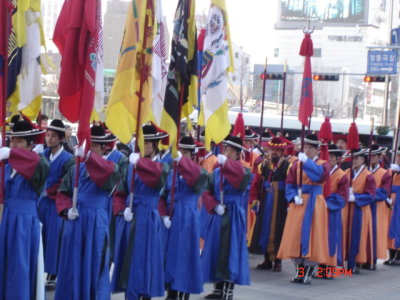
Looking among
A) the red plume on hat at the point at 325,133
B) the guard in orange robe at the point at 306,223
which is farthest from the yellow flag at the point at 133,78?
the red plume on hat at the point at 325,133

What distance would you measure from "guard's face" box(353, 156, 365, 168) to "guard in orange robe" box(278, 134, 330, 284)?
5.18ft

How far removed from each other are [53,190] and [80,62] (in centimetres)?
190

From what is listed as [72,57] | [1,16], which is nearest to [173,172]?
[72,57]

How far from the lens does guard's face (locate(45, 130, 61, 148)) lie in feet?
31.9

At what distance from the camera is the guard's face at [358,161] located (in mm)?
13766

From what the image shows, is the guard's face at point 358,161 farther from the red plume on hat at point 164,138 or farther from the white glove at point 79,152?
the white glove at point 79,152

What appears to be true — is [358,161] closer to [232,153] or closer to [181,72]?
[232,153]

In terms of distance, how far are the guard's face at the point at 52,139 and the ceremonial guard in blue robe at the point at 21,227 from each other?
1.55 meters

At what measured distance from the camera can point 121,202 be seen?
9281mm

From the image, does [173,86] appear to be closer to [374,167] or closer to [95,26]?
[95,26]

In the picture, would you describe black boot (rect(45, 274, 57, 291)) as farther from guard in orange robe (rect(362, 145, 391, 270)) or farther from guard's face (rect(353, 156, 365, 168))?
guard in orange robe (rect(362, 145, 391, 270))

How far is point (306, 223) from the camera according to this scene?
12188 millimetres

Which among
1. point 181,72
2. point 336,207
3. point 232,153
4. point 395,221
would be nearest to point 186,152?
point 232,153

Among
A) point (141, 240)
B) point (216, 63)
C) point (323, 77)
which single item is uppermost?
point (323, 77)
